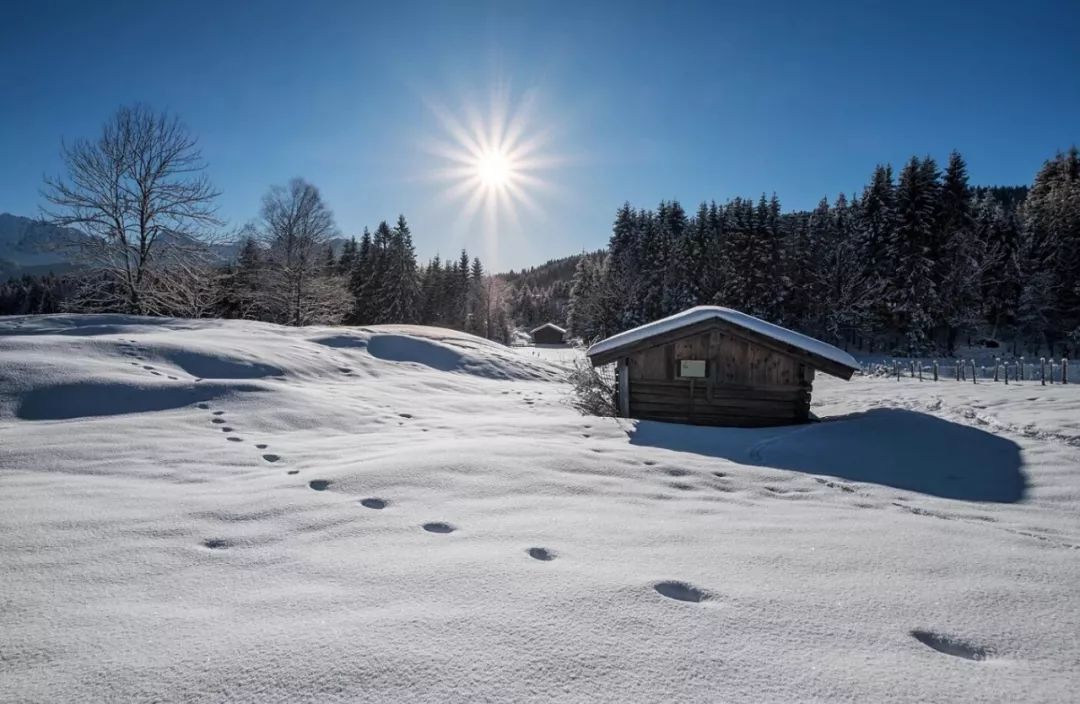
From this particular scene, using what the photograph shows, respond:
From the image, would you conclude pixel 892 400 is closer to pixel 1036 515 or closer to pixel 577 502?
pixel 1036 515

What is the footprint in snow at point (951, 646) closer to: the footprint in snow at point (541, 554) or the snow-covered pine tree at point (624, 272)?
the footprint in snow at point (541, 554)

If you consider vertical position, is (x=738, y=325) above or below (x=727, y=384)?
above

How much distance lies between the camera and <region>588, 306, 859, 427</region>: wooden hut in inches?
385

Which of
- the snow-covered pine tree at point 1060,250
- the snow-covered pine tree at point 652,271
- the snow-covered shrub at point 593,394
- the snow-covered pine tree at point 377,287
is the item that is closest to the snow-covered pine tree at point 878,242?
the snow-covered pine tree at point 1060,250

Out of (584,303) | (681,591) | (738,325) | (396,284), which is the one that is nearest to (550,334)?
(584,303)

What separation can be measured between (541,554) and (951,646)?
1811 mm

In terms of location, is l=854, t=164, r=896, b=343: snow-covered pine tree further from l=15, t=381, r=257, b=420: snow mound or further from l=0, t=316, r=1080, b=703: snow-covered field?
l=15, t=381, r=257, b=420: snow mound

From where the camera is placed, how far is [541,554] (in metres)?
2.68

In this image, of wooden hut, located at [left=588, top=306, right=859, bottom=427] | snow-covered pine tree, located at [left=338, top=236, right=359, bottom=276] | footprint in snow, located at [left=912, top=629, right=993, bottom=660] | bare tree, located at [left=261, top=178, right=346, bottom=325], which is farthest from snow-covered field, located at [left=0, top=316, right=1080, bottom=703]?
snow-covered pine tree, located at [left=338, top=236, right=359, bottom=276]

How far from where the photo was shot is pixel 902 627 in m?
2.02

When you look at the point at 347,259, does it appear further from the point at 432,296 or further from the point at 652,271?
the point at 652,271

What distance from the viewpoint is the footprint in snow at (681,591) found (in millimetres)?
2191

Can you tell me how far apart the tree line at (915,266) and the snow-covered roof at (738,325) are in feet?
111

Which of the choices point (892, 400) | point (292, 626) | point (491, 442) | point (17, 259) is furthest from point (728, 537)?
point (17, 259)
